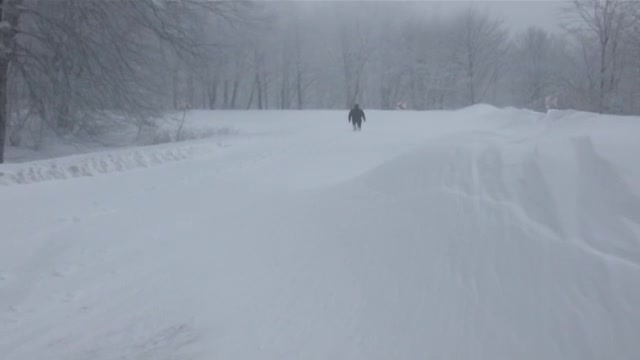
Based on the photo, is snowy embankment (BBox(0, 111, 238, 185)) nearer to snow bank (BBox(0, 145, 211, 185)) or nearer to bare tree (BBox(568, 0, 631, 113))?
snow bank (BBox(0, 145, 211, 185))

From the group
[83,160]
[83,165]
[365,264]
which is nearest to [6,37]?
[83,160]

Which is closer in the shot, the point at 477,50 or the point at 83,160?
the point at 83,160

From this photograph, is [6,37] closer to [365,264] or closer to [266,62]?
[365,264]

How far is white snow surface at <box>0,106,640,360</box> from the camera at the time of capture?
4605 mm

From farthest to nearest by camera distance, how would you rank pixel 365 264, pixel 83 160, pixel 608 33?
pixel 608 33
pixel 83 160
pixel 365 264

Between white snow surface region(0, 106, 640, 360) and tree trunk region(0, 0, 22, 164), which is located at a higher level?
tree trunk region(0, 0, 22, 164)

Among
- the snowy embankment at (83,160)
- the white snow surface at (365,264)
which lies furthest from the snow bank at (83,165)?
the white snow surface at (365,264)

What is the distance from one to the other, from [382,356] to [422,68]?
207 feet

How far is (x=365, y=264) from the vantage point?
20.2ft

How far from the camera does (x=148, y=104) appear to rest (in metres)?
21.2

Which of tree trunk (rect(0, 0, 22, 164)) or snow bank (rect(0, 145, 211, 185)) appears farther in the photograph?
tree trunk (rect(0, 0, 22, 164))

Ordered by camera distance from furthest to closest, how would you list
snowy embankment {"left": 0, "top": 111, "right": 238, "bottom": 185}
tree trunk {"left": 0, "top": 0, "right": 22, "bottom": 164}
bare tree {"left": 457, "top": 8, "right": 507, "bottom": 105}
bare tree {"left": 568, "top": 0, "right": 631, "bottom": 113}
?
1. bare tree {"left": 457, "top": 8, "right": 507, "bottom": 105}
2. bare tree {"left": 568, "top": 0, "right": 631, "bottom": 113}
3. tree trunk {"left": 0, "top": 0, "right": 22, "bottom": 164}
4. snowy embankment {"left": 0, "top": 111, "right": 238, "bottom": 185}

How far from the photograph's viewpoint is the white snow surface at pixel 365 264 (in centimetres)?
461

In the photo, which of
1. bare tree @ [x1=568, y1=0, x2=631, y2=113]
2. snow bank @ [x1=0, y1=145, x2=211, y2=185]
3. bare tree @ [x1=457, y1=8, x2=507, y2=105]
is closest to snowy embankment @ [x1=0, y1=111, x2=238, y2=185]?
snow bank @ [x1=0, y1=145, x2=211, y2=185]
